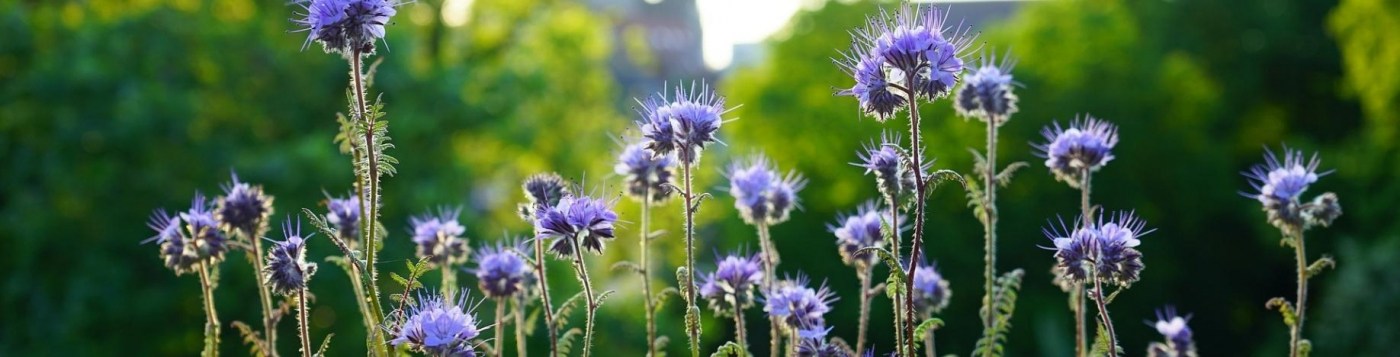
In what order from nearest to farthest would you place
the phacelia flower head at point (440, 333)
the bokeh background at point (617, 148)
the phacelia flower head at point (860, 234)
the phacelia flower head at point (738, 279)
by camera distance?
the phacelia flower head at point (440, 333), the phacelia flower head at point (738, 279), the phacelia flower head at point (860, 234), the bokeh background at point (617, 148)

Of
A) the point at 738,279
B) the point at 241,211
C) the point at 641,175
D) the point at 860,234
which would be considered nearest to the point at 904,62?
the point at 738,279

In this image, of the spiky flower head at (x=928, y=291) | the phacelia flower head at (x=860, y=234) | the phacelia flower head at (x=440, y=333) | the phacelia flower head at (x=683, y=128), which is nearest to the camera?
the phacelia flower head at (x=440, y=333)

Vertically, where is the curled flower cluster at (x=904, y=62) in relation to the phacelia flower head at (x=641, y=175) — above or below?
below

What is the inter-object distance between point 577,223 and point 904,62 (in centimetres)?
84

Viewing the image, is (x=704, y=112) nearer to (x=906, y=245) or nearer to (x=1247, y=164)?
(x=906, y=245)

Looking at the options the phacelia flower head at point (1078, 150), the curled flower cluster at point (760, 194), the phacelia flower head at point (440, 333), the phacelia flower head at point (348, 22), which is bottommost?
the phacelia flower head at point (440, 333)

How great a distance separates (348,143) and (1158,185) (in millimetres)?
26923

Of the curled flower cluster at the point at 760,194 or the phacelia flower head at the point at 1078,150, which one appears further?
the curled flower cluster at the point at 760,194

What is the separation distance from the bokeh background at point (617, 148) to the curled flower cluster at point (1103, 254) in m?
8.44

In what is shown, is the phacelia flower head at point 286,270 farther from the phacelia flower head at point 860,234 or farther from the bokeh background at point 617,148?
the bokeh background at point 617,148

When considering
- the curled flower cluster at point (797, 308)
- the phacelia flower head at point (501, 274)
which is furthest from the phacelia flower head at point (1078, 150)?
the phacelia flower head at point (501, 274)

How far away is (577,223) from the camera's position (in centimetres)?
312

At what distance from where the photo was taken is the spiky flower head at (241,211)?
137 inches

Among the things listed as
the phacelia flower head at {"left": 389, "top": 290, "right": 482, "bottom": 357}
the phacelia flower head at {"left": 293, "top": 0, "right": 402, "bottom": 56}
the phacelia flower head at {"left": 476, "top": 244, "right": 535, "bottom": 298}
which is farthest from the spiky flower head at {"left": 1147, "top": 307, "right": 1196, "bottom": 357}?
the phacelia flower head at {"left": 293, "top": 0, "right": 402, "bottom": 56}
